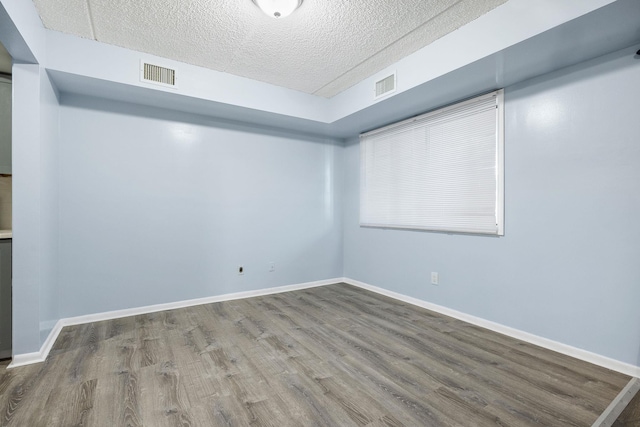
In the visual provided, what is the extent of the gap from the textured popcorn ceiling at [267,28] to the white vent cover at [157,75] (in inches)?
5.0

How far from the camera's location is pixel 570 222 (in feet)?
7.99

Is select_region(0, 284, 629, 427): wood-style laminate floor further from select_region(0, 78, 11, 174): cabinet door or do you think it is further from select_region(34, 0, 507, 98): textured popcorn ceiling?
select_region(34, 0, 507, 98): textured popcorn ceiling

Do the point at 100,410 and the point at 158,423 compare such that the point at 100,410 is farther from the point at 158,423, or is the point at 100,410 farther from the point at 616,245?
the point at 616,245

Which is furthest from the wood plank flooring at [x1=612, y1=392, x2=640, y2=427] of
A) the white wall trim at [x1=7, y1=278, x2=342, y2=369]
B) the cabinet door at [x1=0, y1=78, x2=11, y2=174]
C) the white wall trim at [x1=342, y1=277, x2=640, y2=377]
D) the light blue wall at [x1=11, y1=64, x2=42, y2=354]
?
the cabinet door at [x1=0, y1=78, x2=11, y2=174]

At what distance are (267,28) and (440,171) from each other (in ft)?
7.72

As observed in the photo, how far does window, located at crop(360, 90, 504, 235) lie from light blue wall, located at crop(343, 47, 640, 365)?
140 mm

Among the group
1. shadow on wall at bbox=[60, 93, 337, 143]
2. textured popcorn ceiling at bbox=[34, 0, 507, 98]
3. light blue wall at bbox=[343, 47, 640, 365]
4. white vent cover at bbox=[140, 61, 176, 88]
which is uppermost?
textured popcorn ceiling at bbox=[34, 0, 507, 98]

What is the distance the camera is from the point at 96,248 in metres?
3.19

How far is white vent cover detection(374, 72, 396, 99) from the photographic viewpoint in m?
3.10

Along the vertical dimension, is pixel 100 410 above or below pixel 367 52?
below

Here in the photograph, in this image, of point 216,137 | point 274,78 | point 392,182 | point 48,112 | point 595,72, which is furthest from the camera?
point 392,182

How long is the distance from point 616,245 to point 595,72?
1340 millimetres

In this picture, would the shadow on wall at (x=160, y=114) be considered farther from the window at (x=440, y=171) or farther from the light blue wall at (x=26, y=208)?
the window at (x=440, y=171)

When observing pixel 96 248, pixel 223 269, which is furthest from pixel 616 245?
pixel 96 248
